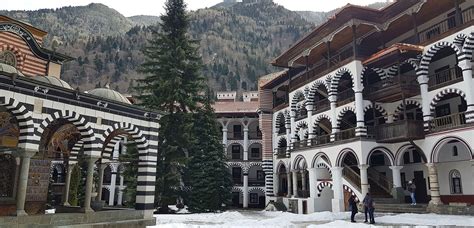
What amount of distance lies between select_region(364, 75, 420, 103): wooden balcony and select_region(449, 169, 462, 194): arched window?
5.00m

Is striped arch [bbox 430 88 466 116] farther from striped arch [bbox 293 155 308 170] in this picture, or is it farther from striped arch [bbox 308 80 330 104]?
striped arch [bbox 293 155 308 170]

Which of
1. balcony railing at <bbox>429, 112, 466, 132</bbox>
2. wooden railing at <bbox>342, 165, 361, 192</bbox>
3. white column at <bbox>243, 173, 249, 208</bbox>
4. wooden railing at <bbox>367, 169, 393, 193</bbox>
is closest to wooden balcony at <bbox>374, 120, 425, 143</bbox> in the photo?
balcony railing at <bbox>429, 112, 466, 132</bbox>

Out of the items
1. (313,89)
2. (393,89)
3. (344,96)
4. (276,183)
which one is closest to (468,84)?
(393,89)

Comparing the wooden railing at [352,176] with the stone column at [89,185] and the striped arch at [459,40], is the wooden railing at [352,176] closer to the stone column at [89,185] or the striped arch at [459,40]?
the striped arch at [459,40]

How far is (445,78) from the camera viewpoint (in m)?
21.4

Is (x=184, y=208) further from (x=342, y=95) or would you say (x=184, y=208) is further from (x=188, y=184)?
(x=342, y=95)

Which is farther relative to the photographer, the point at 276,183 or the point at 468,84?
the point at 276,183

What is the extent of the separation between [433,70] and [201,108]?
57.2 feet

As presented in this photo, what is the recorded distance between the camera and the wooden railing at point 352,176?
23.7 m

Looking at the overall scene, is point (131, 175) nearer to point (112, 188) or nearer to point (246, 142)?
point (112, 188)

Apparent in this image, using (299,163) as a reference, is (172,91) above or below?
above

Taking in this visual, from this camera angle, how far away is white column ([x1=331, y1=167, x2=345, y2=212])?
77.6ft

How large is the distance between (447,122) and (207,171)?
17.4 m

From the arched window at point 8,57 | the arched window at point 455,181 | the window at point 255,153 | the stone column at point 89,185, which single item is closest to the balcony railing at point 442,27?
the arched window at point 455,181
